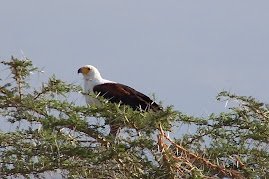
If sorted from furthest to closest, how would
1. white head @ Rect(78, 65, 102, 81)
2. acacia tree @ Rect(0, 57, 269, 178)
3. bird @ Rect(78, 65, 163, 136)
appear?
white head @ Rect(78, 65, 102, 81), bird @ Rect(78, 65, 163, 136), acacia tree @ Rect(0, 57, 269, 178)

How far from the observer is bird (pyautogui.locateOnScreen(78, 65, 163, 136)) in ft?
22.5

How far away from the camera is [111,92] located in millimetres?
7164

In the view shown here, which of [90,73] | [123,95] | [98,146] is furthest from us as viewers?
[90,73]

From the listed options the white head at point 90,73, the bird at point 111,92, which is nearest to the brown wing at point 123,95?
the bird at point 111,92

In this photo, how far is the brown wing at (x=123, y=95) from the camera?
688cm

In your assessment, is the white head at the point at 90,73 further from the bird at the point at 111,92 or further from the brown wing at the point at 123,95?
the brown wing at the point at 123,95

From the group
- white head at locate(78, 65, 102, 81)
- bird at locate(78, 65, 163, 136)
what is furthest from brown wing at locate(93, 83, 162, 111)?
white head at locate(78, 65, 102, 81)

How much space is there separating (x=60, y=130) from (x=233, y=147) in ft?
6.04

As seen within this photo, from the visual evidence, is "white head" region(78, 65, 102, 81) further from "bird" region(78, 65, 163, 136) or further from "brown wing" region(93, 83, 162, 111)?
"brown wing" region(93, 83, 162, 111)

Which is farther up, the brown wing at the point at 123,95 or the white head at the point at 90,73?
the white head at the point at 90,73

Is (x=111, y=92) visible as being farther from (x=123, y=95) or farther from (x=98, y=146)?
(x=98, y=146)

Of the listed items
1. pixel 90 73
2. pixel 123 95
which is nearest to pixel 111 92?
pixel 123 95

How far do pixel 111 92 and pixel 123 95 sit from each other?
0.18 metres

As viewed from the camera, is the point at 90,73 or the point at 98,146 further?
the point at 90,73
